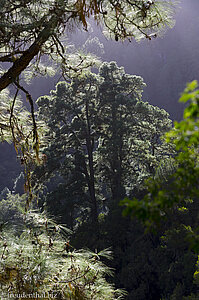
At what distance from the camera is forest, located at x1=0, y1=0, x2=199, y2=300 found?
1477mm

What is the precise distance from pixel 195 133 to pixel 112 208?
9.73 metres

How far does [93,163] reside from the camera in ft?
40.0

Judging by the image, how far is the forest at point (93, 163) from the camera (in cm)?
148

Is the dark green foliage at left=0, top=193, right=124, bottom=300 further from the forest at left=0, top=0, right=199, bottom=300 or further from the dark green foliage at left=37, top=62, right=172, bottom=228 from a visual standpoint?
the dark green foliage at left=37, top=62, right=172, bottom=228

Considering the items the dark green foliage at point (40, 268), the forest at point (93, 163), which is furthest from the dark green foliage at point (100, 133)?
the dark green foliage at point (40, 268)

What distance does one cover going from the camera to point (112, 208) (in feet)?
33.6

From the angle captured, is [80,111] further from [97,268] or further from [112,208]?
[97,268]

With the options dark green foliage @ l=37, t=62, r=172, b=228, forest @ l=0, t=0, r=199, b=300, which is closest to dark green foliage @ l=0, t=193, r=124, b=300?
forest @ l=0, t=0, r=199, b=300

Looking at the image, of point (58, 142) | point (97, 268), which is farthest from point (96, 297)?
point (58, 142)

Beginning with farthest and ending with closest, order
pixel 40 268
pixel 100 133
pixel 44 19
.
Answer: pixel 100 133 < pixel 44 19 < pixel 40 268

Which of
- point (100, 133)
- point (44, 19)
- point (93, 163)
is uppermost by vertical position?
point (100, 133)

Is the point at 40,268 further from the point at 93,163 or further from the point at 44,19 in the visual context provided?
the point at 93,163

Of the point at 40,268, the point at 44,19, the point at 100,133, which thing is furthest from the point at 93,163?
the point at 40,268

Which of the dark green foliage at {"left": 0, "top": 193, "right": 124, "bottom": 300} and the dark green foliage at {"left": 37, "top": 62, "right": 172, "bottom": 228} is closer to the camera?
the dark green foliage at {"left": 0, "top": 193, "right": 124, "bottom": 300}
